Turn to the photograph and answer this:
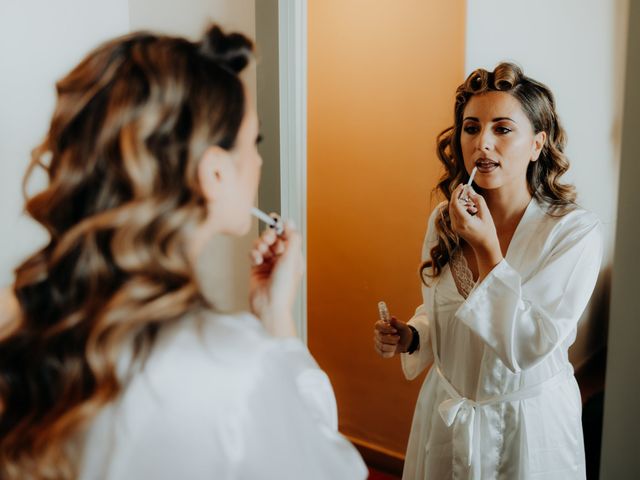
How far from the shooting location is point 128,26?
4.29 feet

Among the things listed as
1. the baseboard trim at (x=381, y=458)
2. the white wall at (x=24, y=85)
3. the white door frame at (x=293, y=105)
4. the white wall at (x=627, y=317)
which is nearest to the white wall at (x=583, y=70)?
the white wall at (x=627, y=317)

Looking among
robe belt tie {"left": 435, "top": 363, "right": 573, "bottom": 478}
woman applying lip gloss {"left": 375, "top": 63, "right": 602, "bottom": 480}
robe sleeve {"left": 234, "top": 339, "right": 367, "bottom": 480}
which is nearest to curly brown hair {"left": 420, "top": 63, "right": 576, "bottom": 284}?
woman applying lip gloss {"left": 375, "top": 63, "right": 602, "bottom": 480}

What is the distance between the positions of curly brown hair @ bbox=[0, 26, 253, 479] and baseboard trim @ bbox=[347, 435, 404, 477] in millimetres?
1132

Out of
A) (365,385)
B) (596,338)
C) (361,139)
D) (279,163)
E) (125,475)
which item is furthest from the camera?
(365,385)

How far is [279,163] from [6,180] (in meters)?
0.54

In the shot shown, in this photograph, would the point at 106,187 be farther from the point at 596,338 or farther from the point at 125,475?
the point at 596,338

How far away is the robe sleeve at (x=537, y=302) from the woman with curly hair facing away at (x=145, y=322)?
1.37ft

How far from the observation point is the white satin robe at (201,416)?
518mm

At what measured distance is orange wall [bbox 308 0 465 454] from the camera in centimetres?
132

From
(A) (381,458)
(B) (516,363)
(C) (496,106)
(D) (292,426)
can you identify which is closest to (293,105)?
(C) (496,106)

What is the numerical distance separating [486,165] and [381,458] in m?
0.90

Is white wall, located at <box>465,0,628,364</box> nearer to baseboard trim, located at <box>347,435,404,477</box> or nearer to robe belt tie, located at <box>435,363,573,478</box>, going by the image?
robe belt tie, located at <box>435,363,573,478</box>

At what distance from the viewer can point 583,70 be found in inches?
40.6

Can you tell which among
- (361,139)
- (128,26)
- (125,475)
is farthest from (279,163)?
(125,475)
